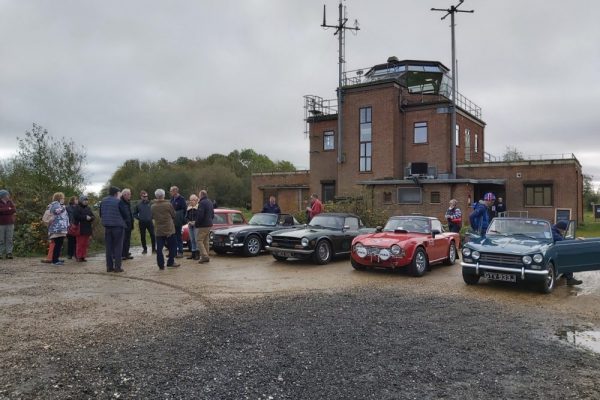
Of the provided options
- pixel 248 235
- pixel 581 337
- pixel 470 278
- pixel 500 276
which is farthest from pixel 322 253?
pixel 581 337

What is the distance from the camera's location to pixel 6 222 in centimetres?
1202

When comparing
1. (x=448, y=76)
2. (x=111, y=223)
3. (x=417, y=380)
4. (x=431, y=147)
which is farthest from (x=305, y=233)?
(x=448, y=76)

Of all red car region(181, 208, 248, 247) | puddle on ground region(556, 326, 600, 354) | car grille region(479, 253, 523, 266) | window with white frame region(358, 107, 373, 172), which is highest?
window with white frame region(358, 107, 373, 172)

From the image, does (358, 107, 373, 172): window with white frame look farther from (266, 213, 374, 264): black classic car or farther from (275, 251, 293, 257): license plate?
(275, 251, 293, 257): license plate

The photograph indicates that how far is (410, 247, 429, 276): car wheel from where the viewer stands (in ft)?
34.3

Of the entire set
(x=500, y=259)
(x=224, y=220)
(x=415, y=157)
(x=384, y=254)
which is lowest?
(x=384, y=254)

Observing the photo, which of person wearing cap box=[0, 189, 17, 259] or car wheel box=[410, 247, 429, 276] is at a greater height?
person wearing cap box=[0, 189, 17, 259]

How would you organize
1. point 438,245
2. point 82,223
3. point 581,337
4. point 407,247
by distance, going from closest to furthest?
point 581,337, point 407,247, point 438,245, point 82,223

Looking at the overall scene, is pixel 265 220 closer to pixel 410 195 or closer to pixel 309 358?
pixel 309 358

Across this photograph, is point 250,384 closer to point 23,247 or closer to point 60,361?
point 60,361

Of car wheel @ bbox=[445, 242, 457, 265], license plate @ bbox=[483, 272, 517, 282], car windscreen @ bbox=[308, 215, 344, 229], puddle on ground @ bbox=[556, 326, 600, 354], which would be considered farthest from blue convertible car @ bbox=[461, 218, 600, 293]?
car windscreen @ bbox=[308, 215, 344, 229]

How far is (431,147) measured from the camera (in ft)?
111

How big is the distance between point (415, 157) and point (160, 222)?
26884 mm

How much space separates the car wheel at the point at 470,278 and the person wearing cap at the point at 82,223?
963 centimetres
